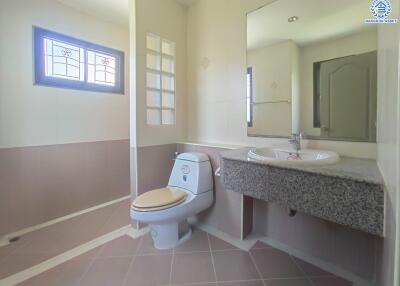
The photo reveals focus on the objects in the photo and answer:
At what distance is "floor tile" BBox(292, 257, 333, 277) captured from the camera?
1.38 metres

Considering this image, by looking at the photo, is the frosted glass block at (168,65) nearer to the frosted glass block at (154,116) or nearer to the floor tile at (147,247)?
the frosted glass block at (154,116)

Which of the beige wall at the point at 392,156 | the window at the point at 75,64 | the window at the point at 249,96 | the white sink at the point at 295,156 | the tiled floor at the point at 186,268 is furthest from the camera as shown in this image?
the window at the point at 75,64

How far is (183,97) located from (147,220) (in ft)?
4.40

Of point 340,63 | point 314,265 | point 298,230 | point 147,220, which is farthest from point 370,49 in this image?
point 147,220

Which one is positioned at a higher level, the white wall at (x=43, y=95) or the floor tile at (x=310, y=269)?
the white wall at (x=43, y=95)

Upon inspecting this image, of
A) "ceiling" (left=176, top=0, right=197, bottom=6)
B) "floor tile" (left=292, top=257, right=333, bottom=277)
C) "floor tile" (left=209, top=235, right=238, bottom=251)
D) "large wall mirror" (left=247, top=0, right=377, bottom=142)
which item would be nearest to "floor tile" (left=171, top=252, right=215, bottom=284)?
"floor tile" (left=209, top=235, right=238, bottom=251)

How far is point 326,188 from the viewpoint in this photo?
36.5 inches

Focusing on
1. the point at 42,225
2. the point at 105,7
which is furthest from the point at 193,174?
the point at 105,7

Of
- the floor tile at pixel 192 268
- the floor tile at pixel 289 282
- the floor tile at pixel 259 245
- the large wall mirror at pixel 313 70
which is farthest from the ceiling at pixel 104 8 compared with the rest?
the floor tile at pixel 289 282

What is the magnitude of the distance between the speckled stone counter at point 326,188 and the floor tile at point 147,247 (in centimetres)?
91

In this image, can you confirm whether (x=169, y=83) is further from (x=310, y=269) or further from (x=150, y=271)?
(x=310, y=269)

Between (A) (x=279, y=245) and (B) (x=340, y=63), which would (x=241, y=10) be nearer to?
(B) (x=340, y=63)

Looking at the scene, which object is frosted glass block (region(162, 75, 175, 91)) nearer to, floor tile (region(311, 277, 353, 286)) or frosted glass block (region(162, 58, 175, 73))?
frosted glass block (region(162, 58, 175, 73))

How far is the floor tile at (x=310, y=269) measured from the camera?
1.38 m
